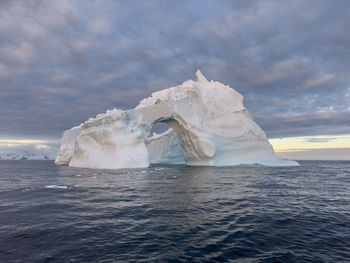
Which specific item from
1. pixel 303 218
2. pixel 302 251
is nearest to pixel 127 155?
pixel 303 218

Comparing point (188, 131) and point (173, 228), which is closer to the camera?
point (173, 228)

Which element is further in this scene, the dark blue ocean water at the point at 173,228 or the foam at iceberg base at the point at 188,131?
the foam at iceberg base at the point at 188,131

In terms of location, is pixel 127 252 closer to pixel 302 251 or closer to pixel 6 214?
pixel 302 251

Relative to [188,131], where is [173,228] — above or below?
below

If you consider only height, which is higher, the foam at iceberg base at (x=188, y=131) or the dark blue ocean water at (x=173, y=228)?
the foam at iceberg base at (x=188, y=131)

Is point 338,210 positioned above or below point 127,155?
below

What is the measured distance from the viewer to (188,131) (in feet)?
107

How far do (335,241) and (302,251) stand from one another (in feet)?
4.66

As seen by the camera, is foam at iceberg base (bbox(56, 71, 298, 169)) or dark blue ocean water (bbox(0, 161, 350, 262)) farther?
foam at iceberg base (bbox(56, 71, 298, 169))

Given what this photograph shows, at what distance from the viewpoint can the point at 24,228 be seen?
6.63m

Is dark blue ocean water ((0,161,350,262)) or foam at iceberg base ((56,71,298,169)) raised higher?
foam at iceberg base ((56,71,298,169))

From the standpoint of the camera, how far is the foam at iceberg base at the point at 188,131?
2975 centimetres

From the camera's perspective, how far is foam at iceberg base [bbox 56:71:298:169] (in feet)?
97.6

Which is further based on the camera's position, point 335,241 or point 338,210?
point 338,210
